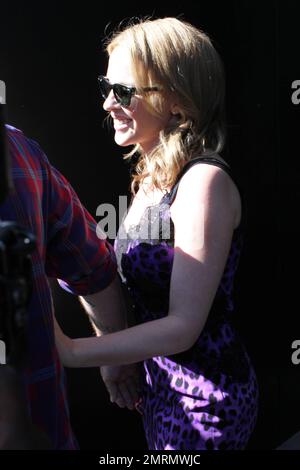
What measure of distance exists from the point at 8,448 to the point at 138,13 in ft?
6.26

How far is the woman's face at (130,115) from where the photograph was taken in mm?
2004

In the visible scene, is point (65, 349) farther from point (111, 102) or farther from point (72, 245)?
point (111, 102)

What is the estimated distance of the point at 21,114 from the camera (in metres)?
2.33

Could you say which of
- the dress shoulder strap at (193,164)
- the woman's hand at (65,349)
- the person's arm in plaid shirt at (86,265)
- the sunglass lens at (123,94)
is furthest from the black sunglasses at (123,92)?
the woman's hand at (65,349)

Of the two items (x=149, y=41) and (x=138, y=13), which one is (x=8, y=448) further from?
(x=138, y=13)

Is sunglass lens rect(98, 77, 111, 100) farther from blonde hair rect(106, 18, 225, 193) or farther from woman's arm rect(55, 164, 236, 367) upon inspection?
woman's arm rect(55, 164, 236, 367)

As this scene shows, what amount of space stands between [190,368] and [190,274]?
32cm

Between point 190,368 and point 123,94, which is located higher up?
point 123,94

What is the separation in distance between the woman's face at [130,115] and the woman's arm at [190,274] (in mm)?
264

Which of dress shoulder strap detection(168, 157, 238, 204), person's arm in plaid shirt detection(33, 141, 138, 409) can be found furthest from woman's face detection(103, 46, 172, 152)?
person's arm in plaid shirt detection(33, 141, 138, 409)

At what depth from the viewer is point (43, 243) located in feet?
4.89

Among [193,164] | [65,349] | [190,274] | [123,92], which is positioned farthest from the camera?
[123,92]

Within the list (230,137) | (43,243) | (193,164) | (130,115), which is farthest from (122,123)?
(230,137)
